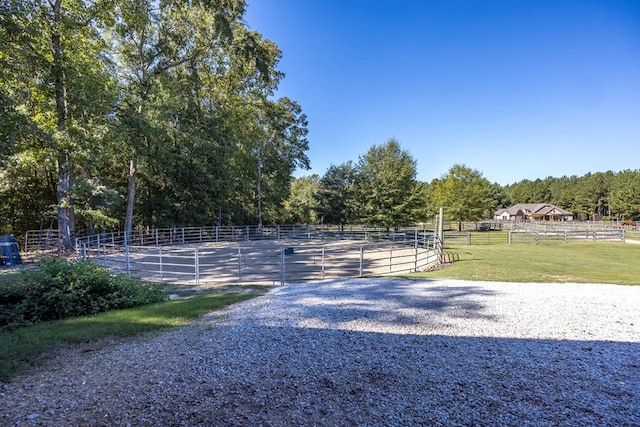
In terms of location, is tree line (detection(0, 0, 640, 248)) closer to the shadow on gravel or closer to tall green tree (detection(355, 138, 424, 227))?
tall green tree (detection(355, 138, 424, 227))

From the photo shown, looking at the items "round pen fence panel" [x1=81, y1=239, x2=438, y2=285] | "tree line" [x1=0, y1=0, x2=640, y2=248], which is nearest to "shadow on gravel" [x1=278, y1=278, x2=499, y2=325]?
"round pen fence panel" [x1=81, y1=239, x2=438, y2=285]

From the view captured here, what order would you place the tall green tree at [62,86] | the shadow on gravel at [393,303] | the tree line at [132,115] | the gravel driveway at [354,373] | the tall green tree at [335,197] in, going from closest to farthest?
the gravel driveway at [354,373]
the shadow on gravel at [393,303]
the tall green tree at [62,86]
the tree line at [132,115]
the tall green tree at [335,197]

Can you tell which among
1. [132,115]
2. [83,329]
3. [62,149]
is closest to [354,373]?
[83,329]

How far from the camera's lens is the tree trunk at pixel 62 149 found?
13.4 m

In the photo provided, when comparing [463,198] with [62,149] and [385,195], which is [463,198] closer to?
[385,195]

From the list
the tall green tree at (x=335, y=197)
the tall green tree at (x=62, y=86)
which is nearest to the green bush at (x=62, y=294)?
the tall green tree at (x=62, y=86)

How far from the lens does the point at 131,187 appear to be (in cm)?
1936

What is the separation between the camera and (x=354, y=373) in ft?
10.2

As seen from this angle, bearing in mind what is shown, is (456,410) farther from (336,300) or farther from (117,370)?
(336,300)

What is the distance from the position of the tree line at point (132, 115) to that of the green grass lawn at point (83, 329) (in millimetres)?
9013

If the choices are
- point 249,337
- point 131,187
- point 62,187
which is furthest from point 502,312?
point 131,187

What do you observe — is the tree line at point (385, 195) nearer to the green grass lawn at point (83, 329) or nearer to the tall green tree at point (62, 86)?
the tall green tree at point (62, 86)

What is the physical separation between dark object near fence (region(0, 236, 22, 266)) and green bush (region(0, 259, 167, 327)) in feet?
28.9

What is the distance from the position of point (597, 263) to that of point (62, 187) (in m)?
24.9
